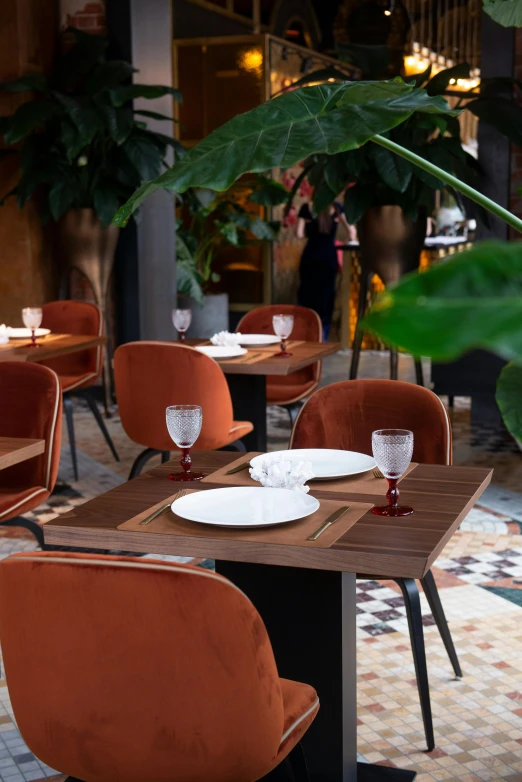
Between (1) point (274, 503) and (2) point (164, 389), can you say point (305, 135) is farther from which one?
(2) point (164, 389)

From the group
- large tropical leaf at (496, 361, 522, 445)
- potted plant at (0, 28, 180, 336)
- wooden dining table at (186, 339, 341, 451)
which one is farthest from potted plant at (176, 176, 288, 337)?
large tropical leaf at (496, 361, 522, 445)

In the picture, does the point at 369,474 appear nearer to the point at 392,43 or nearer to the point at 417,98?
the point at 417,98

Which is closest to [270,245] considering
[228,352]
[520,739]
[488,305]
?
[228,352]

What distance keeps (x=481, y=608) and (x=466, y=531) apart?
77 cm

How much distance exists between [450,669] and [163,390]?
142 cm

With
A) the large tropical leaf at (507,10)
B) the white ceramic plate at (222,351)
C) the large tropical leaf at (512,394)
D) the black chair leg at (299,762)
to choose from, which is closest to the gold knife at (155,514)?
the black chair leg at (299,762)

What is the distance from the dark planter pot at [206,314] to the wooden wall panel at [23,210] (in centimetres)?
168

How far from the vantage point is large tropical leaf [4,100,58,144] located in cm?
566

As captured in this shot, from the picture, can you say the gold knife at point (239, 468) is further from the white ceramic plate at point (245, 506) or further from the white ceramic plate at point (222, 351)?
the white ceramic plate at point (222, 351)

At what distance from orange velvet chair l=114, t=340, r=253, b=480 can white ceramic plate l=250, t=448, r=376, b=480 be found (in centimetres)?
132

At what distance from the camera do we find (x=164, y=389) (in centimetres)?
367

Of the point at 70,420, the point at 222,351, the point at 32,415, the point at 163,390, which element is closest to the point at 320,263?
the point at 70,420

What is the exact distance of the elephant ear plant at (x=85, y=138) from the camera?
571cm

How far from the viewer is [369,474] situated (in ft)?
7.29
